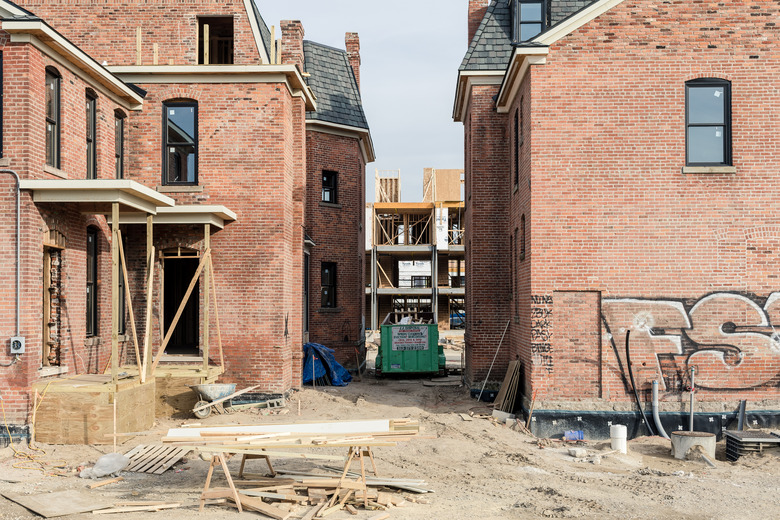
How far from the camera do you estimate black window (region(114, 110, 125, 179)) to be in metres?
16.6

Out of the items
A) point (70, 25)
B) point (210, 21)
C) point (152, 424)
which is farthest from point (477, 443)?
point (70, 25)

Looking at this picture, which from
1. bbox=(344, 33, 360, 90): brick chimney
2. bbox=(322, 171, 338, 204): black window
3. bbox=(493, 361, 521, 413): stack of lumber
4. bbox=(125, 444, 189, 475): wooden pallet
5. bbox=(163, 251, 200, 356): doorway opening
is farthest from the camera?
bbox=(344, 33, 360, 90): brick chimney

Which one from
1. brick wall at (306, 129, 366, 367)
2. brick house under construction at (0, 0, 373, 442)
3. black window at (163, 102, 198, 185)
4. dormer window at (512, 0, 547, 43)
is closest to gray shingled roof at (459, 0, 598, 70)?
dormer window at (512, 0, 547, 43)

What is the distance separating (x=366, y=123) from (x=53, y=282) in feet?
49.6

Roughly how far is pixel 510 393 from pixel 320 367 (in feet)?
24.6

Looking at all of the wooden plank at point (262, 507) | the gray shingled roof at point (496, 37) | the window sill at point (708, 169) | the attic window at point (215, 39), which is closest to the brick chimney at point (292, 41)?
the attic window at point (215, 39)

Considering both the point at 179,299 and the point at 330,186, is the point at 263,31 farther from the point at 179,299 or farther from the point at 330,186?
the point at 179,299

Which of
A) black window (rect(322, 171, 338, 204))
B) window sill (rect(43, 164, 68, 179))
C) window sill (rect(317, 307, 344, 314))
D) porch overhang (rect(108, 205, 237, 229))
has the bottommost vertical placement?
window sill (rect(317, 307, 344, 314))

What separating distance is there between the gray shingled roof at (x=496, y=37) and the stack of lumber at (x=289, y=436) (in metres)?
12.4

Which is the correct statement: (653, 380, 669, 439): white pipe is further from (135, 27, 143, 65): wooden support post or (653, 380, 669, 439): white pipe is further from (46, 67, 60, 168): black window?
(135, 27, 143, 65): wooden support post

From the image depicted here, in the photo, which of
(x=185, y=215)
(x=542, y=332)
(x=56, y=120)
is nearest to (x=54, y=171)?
(x=56, y=120)

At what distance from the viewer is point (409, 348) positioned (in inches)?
922

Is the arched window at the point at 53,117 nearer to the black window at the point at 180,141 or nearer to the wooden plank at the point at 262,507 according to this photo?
the black window at the point at 180,141

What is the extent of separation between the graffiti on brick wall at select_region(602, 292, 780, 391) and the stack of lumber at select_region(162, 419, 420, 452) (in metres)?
6.31
